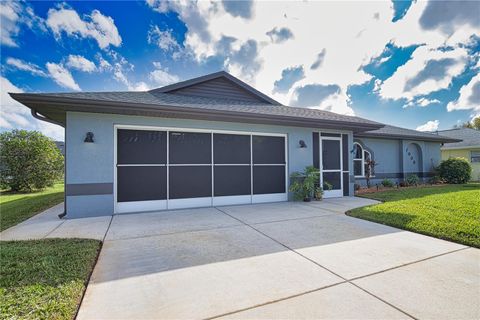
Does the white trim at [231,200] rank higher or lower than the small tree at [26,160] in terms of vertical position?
lower

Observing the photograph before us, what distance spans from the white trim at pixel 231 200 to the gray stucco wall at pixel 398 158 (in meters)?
7.25

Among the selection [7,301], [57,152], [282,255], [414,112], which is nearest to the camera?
[7,301]

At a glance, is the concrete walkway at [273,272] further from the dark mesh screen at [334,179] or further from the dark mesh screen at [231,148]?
the dark mesh screen at [334,179]

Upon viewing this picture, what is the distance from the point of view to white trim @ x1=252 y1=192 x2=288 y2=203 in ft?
25.7

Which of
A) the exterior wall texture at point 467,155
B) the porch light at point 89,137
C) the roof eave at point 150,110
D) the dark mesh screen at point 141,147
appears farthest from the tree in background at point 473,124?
the porch light at point 89,137

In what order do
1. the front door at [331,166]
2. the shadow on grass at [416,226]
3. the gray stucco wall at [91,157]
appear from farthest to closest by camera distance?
the front door at [331,166], the gray stucco wall at [91,157], the shadow on grass at [416,226]

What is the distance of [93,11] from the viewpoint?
721 centimetres

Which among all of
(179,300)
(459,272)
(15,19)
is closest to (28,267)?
(179,300)

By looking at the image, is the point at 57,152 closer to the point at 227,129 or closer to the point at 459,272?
the point at 227,129

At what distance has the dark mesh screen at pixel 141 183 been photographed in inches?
251

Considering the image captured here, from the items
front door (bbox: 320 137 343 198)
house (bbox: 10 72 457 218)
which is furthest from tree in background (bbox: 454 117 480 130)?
front door (bbox: 320 137 343 198)

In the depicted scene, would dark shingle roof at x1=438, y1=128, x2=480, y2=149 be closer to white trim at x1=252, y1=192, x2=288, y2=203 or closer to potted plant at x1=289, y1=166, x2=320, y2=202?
potted plant at x1=289, y1=166, x2=320, y2=202

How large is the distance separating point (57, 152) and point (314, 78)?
17.0m

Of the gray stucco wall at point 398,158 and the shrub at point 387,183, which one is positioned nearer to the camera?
the shrub at point 387,183
